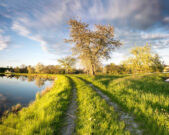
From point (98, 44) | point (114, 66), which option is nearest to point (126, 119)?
point (98, 44)

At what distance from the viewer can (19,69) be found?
347 ft

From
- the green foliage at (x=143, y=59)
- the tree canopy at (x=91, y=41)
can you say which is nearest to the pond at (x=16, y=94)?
the tree canopy at (x=91, y=41)

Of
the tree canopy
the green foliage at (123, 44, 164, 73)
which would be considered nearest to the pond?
the tree canopy

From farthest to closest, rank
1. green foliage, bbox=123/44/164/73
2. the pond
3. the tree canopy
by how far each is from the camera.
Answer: green foliage, bbox=123/44/164/73
the tree canopy
the pond

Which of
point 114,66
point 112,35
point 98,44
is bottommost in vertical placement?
point 114,66

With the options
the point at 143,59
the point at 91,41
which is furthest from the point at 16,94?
the point at 143,59

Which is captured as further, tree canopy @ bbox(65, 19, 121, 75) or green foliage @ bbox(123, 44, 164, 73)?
green foliage @ bbox(123, 44, 164, 73)

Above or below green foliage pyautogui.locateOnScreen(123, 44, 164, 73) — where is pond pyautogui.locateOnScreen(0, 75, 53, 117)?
below

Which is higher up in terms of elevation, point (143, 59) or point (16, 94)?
point (143, 59)

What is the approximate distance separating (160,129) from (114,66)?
73.1 meters

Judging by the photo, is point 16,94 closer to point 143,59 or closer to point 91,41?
point 91,41

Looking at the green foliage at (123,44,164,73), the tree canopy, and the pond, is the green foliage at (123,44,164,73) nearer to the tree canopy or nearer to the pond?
the tree canopy

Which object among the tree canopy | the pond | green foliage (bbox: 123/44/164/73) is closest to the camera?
the pond

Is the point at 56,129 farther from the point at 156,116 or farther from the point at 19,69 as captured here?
the point at 19,69
